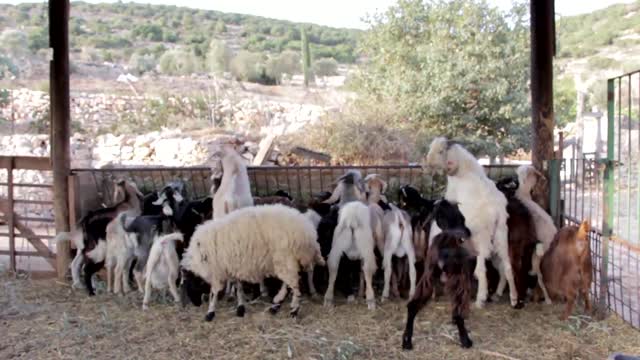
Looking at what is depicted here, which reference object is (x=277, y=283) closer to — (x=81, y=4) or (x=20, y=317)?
(x=20, y=317)

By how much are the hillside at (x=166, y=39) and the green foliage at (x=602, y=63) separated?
431 inches

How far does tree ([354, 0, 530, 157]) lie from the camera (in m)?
16.9

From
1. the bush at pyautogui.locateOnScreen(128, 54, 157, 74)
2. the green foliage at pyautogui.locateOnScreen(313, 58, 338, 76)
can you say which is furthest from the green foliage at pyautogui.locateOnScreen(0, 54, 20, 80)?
the green foliage at pyautogui.locateOnScreen(313, 58, 338, 76)

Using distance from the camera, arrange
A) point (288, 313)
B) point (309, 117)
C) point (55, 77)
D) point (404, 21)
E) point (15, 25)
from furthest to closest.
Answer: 1. point (15, 25)
2. point (309, 117)
3. point (404, 21)
4. point (55, 77)
5. point (288, 313)

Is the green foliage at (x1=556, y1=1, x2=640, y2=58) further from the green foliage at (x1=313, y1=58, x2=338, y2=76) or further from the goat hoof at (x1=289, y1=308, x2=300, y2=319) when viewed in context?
the goat hoof at (x1=289, y1=308, x2=300, y2=319)

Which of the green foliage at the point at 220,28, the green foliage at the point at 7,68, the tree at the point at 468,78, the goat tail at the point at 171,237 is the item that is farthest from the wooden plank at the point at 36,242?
the green foliage at the point at 220,28

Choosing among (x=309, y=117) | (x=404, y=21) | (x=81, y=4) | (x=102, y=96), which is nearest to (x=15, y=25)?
(x=102, y=96)

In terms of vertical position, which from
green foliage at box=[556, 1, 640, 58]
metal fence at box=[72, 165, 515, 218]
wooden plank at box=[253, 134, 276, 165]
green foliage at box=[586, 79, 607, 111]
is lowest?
metal fence at box=[72, 165, 515, 218]

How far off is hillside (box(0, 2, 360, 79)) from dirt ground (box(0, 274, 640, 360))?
21.4 metres

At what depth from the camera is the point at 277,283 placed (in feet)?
21.4

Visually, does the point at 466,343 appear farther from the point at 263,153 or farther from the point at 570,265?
the point at 263,153

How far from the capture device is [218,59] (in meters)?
30.0

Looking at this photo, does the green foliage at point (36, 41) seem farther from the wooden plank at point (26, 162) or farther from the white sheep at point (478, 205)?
the white sheep at point (478, 205)

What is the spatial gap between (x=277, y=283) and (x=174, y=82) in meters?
22.5
